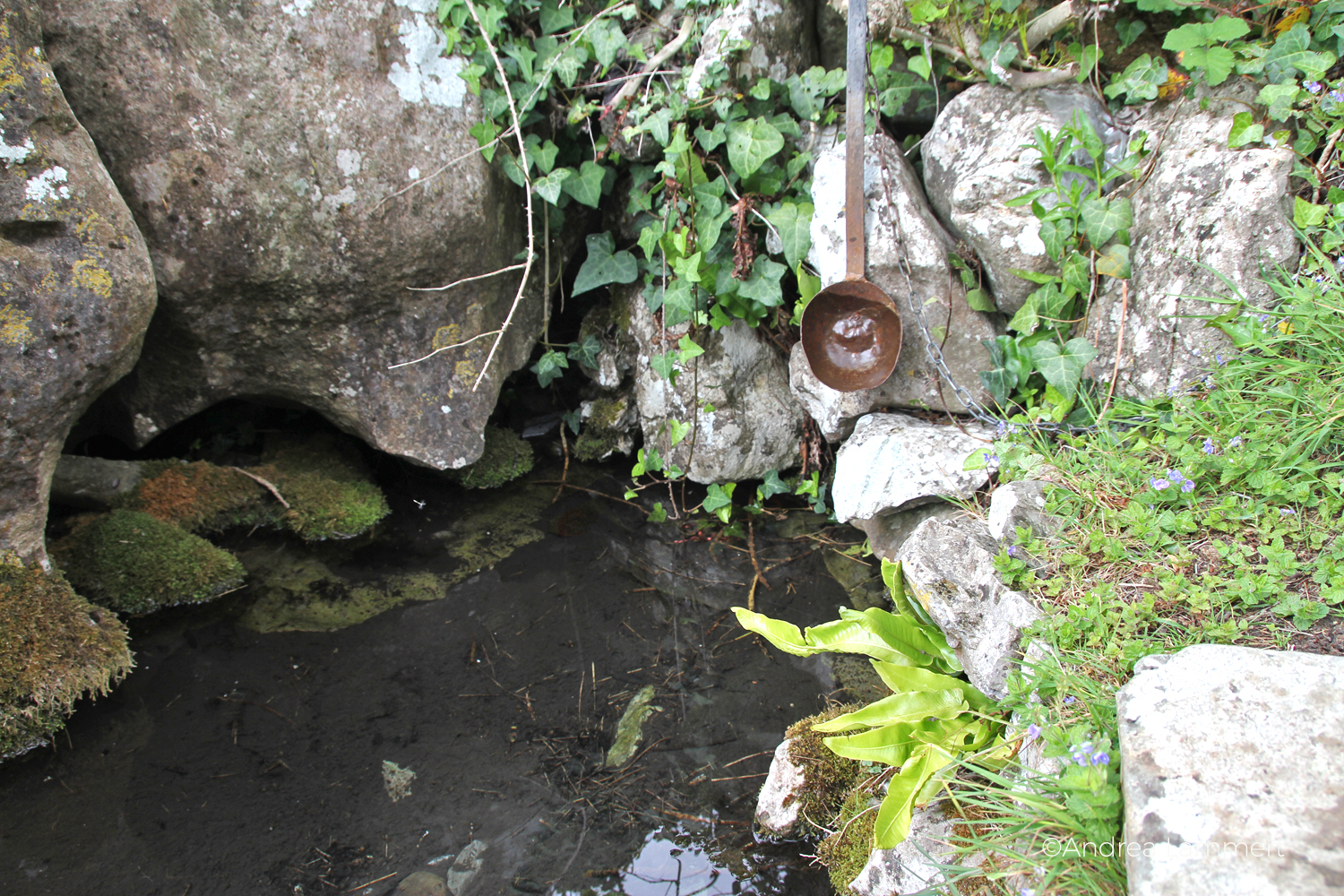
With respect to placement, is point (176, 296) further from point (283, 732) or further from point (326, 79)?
point (283, 732)

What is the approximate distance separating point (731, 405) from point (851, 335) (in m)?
0.85

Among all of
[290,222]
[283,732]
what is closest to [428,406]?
[290,222]

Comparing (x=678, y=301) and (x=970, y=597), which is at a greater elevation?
(x=678, y=301)

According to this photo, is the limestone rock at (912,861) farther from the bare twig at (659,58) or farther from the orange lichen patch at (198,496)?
the orange lichen patch at (198,496)

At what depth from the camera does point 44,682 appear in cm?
260

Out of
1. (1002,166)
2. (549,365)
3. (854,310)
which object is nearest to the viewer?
(1002,166)

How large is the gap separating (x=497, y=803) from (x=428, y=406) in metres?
2.17

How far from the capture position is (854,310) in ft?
10.9

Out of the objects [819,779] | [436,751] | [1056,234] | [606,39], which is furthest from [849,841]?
[606,39]

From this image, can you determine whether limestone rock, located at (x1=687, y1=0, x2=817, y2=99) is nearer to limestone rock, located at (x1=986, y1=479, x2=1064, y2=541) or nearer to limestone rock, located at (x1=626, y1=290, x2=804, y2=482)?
limestone rock, located at (x1=626, y1=290, x2=804, y2=482)

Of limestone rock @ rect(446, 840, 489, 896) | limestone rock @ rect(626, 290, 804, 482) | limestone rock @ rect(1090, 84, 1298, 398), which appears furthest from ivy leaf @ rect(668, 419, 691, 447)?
limestone rock @ rect(446, 840, 489, 896)

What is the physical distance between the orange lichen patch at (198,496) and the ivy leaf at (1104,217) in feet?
13.5

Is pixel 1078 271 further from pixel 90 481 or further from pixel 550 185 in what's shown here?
pixel 90 481

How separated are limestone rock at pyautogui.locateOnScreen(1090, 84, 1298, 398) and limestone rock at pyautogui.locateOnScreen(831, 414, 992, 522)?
0.58 m
